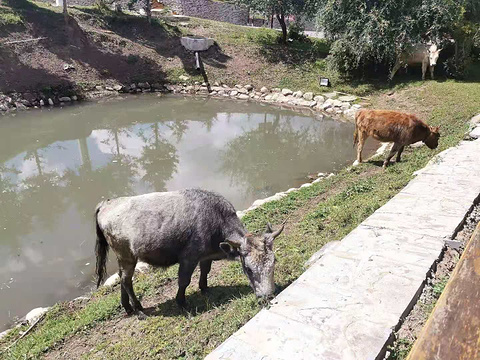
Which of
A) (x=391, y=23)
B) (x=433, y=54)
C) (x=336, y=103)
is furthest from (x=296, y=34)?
(x=433, y=54)

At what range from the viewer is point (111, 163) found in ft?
45.3

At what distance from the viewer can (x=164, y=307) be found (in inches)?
233

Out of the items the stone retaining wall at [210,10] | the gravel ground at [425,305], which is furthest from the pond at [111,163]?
the stone retaining wall at [210,10]

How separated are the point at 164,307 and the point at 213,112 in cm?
1601

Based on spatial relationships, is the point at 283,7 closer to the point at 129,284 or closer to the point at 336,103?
the point at 336,103

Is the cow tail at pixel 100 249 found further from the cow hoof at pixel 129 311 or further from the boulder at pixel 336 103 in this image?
the boulder at pixel 336 103

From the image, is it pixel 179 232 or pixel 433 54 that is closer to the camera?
pixel 179 232

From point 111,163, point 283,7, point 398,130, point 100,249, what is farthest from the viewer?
point 283,7

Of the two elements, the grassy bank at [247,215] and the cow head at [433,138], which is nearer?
the grassy bank at [247,215]

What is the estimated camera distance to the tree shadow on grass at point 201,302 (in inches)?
217

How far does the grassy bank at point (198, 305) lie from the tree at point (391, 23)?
12799 mm

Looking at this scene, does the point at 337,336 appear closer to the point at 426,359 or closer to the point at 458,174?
the point at 426,359

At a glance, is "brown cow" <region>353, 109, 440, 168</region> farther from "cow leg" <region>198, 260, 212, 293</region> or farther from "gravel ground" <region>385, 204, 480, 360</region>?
"cow leg" <region>198, 260, 212, 293</region>

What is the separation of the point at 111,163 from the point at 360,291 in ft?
37.1
